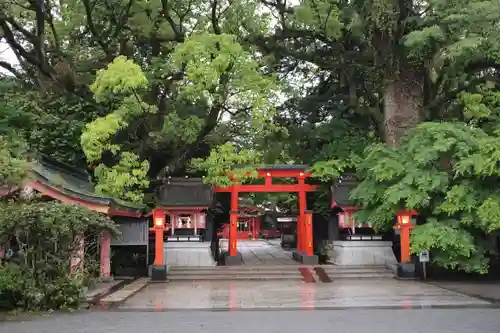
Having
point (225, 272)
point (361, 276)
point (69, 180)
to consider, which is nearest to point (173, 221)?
point (225, 272)

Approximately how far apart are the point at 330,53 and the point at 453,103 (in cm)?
531

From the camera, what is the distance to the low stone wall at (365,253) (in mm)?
20109

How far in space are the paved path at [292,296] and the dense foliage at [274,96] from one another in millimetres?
2271

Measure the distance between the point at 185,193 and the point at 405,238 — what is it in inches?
319

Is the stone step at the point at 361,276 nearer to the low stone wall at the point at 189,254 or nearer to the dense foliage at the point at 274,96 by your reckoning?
the dense foliage at the point at 274,96

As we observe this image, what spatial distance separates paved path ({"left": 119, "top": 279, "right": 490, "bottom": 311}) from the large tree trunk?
5934mm

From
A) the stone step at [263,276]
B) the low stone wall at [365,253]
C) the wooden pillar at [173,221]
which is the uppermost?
the wooden pillar at [173,221]

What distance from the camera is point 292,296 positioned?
13.2 m

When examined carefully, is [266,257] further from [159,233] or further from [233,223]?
[159,233]

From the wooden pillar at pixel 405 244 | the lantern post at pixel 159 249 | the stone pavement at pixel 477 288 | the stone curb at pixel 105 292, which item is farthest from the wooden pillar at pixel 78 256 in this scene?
the wooden pillar at pixel 405 244

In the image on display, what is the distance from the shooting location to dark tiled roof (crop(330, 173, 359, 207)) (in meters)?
19.9

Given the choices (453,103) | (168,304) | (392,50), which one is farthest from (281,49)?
(168,304)

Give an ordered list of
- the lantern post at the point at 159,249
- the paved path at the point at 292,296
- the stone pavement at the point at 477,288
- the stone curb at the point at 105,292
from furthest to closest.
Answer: the lantern post at the point at 159,249
the stone pavement at the point at 477,288
the stone curb at the point at 105,292
the paved path at the point at 292,296

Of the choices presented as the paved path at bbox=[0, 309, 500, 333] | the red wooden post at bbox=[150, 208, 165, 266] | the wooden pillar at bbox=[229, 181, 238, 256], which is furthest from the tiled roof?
the wooden pillar at bbox=[229, 181, 238, 256]
